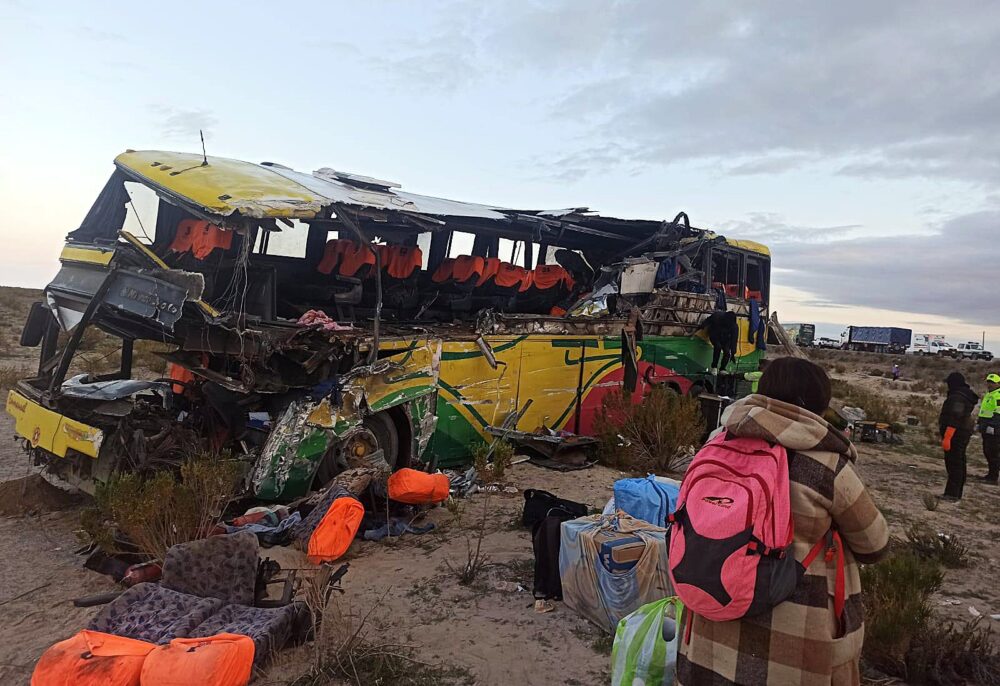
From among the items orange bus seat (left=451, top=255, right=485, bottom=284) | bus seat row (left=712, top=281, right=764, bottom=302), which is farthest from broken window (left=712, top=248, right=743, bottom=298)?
orange bus seat (left=451, top=255, right=485, bottom=284)

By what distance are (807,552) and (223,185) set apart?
5.80 metres

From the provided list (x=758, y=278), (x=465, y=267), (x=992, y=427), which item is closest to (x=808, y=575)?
(x=465, y=267)

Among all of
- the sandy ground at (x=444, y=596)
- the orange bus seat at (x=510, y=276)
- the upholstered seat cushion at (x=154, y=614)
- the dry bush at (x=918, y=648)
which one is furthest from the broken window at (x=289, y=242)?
the dry bush at (x=918, y=648)

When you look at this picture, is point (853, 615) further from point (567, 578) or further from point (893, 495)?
point (893, 495)

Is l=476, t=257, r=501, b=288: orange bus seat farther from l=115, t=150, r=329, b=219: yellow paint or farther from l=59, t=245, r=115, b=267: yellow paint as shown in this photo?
l=59, t=245, r=115, b=267: yellow paint

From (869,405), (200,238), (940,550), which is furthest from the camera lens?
(869,405)

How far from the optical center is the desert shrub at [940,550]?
5.98m

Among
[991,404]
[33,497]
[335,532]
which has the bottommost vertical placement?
[33,497]

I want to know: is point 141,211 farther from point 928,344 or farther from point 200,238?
point 928,344

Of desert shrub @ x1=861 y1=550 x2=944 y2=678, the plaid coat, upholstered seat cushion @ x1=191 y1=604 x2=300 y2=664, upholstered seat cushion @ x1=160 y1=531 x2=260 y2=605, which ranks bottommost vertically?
upholstered seat cushion @ x1=191 y1=604 x2=300 y2=664

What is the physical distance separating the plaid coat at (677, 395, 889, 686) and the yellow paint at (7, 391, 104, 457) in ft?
17.5

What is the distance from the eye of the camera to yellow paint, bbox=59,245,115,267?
6582mm

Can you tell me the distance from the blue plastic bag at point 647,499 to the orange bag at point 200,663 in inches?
112

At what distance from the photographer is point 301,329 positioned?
20.0 ft
